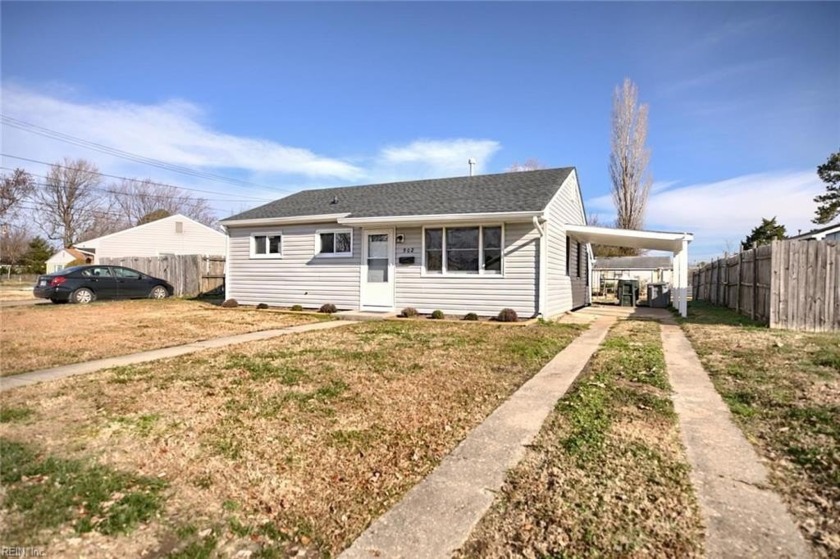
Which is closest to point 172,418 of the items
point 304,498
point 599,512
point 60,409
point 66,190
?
point 60,409

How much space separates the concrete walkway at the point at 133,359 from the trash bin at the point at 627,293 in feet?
44.8

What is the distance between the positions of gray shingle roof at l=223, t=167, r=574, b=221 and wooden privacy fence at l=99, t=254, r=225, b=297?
21.1 ft

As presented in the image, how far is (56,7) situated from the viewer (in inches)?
355

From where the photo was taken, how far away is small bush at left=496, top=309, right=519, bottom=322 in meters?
11.1

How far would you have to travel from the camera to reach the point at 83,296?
16359mm

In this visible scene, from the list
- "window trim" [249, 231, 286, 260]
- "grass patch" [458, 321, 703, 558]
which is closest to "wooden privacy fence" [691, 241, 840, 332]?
"grass patch" [458, 321, 703, 558]

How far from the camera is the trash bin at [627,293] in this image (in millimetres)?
18547

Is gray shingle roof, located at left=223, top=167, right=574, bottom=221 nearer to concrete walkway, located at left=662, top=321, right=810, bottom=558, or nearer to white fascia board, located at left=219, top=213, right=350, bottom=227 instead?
white fascia board, located at left=219, top=213, right=350, bottom=227

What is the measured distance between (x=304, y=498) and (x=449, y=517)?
33.7 inches

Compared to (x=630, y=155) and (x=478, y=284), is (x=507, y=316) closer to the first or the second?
(x=478, y=284)

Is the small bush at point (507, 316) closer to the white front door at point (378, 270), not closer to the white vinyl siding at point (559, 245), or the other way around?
the white vinyl siding at point (559, 245)

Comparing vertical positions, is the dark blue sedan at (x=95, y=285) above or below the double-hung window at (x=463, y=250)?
below

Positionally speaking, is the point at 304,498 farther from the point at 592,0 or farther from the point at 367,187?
the point at 367,187

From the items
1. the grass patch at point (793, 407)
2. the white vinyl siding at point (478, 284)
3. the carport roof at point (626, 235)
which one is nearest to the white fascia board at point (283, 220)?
the white vinyl siding at point (478, 284)
